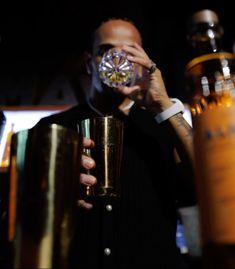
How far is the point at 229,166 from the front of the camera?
1.10 ft

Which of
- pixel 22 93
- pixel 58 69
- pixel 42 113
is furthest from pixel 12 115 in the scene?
pixel 58 69

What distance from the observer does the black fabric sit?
39.9 inches

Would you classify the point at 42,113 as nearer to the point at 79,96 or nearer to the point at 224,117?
the point at 79,96

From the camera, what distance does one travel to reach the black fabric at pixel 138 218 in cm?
101

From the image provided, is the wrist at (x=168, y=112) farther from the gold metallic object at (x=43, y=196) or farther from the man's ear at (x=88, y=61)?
the man's ear at (x=88, y=61)

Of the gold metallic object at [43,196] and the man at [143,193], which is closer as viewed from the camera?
the gold metallic object at [43,196]

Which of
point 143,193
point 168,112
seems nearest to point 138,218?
point 143,193

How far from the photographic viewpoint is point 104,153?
58 centimetres

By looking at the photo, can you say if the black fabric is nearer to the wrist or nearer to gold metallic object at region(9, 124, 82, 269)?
the wrist

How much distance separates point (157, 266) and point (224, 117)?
2.44ft

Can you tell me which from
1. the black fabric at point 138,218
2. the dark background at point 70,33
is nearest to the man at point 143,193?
the black fabric at point 138,218

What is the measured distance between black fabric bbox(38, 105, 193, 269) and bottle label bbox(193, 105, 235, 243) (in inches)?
23.0

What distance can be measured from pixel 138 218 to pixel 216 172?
774 mm

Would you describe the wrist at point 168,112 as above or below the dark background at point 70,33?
below
